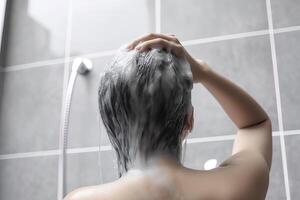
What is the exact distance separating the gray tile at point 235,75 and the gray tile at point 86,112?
1.09 feet

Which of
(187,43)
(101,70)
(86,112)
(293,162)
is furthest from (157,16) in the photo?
(293,162)

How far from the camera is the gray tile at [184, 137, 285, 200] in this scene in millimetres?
1231

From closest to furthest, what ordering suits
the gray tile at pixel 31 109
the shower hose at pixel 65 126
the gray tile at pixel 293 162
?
the gray tile at pixel 293 162
the shower hose at pixel 65 126
the gray tile at pixel 31 109

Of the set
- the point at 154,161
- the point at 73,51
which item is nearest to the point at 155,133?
the point at 154,161

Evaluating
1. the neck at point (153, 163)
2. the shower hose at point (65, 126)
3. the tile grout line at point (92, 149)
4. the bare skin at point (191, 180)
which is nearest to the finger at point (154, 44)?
the bare skin at point (191, 180)

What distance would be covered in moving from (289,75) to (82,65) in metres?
0.69

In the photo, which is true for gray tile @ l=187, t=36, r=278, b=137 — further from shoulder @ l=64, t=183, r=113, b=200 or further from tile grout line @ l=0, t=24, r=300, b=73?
shoulder @ l=64, t=183, r=113, b=200

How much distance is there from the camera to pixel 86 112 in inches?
58.4

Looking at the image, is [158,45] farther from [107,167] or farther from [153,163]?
[107,167]

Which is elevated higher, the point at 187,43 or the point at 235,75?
the point at 187,43

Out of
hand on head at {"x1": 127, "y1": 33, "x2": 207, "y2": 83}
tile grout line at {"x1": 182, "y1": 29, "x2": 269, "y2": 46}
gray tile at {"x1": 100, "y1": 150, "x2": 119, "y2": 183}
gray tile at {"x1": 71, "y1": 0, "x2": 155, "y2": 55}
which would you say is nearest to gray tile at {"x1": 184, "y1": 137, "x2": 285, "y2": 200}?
A: gray tile at {"x1": 100, "y1": 150, "x2": 119, "y2": 183}

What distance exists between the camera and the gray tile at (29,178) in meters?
1.46

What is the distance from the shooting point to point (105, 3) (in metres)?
1.59

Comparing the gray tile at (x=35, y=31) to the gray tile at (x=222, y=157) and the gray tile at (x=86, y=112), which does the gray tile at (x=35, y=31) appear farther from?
the gray tile at (x=222, y=157)
